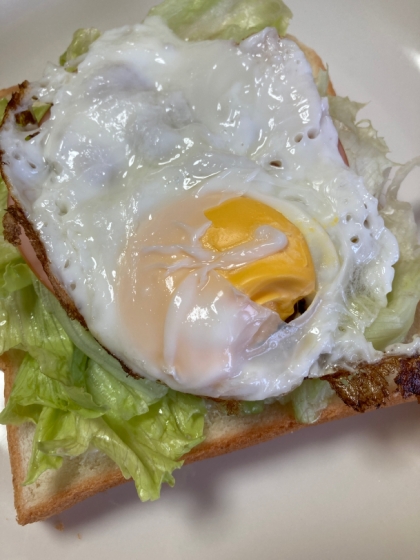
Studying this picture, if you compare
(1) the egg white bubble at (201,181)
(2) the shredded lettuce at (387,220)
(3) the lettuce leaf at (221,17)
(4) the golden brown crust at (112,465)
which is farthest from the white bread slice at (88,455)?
(3) the lettuce leaf at (221,17)

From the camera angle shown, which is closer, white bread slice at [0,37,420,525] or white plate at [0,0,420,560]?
white bread slice at [0,37,420,525]

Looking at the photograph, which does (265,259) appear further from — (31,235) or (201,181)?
(31,235)

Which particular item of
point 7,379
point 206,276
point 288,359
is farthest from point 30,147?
point 288,359

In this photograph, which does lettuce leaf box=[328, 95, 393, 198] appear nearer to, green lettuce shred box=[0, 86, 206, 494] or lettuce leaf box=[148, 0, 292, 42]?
lettuce leaf box=[148, 0, 292, 42]

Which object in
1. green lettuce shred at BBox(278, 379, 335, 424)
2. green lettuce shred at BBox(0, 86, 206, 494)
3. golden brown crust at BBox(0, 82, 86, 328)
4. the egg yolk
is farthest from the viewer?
green lettuce shred at BBox(278, 379, 335, 424)

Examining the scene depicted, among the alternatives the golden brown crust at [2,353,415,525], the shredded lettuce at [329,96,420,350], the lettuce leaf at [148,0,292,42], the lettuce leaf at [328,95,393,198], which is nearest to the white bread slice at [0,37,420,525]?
the golden brown crust at [2,353,415,525]

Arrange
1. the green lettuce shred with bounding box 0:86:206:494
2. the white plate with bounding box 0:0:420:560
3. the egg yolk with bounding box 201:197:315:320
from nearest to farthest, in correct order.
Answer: the egg yolk with bounding box 201:197:315:320 < the green lettuce shred with bounding box 0:86:206:494 < the white plate with bounding box 0:0:420:560

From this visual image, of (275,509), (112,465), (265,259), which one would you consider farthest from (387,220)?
(112,465)

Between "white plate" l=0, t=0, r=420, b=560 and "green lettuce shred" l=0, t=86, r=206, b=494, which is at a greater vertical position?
"green lettuce shred" l=0, t=86, r=206, b=494
